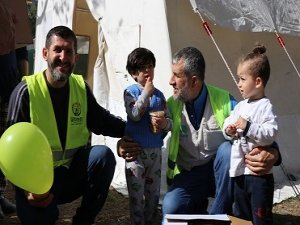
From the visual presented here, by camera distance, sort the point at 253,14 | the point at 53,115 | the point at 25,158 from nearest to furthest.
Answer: the point at 25,158 → the point at 53,115 → the point at 253,14

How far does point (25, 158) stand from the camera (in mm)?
2355

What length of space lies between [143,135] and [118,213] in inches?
38.7

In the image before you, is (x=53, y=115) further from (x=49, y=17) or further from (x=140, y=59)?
(x=49, y=17)

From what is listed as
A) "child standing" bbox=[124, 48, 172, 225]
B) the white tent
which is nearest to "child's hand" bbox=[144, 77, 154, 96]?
"child standing" bbox=[124, 48, 172, 225]

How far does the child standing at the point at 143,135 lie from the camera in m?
2.96

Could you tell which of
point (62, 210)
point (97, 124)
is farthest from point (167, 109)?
point (62, 210)

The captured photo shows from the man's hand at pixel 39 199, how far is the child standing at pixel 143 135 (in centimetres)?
57

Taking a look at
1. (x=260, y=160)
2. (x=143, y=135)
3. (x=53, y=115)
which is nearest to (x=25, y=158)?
(x=53, y=115)

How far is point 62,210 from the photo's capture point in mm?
3717

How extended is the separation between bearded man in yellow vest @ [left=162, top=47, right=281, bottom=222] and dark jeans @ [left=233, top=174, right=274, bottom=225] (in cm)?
10

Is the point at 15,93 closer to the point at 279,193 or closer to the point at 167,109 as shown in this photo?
the point at 167,109

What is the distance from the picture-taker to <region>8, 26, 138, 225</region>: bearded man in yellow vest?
274 cm

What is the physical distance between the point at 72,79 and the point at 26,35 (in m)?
1.38

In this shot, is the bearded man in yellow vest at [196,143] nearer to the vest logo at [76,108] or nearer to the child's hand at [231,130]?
the child's hand at [231,130]
